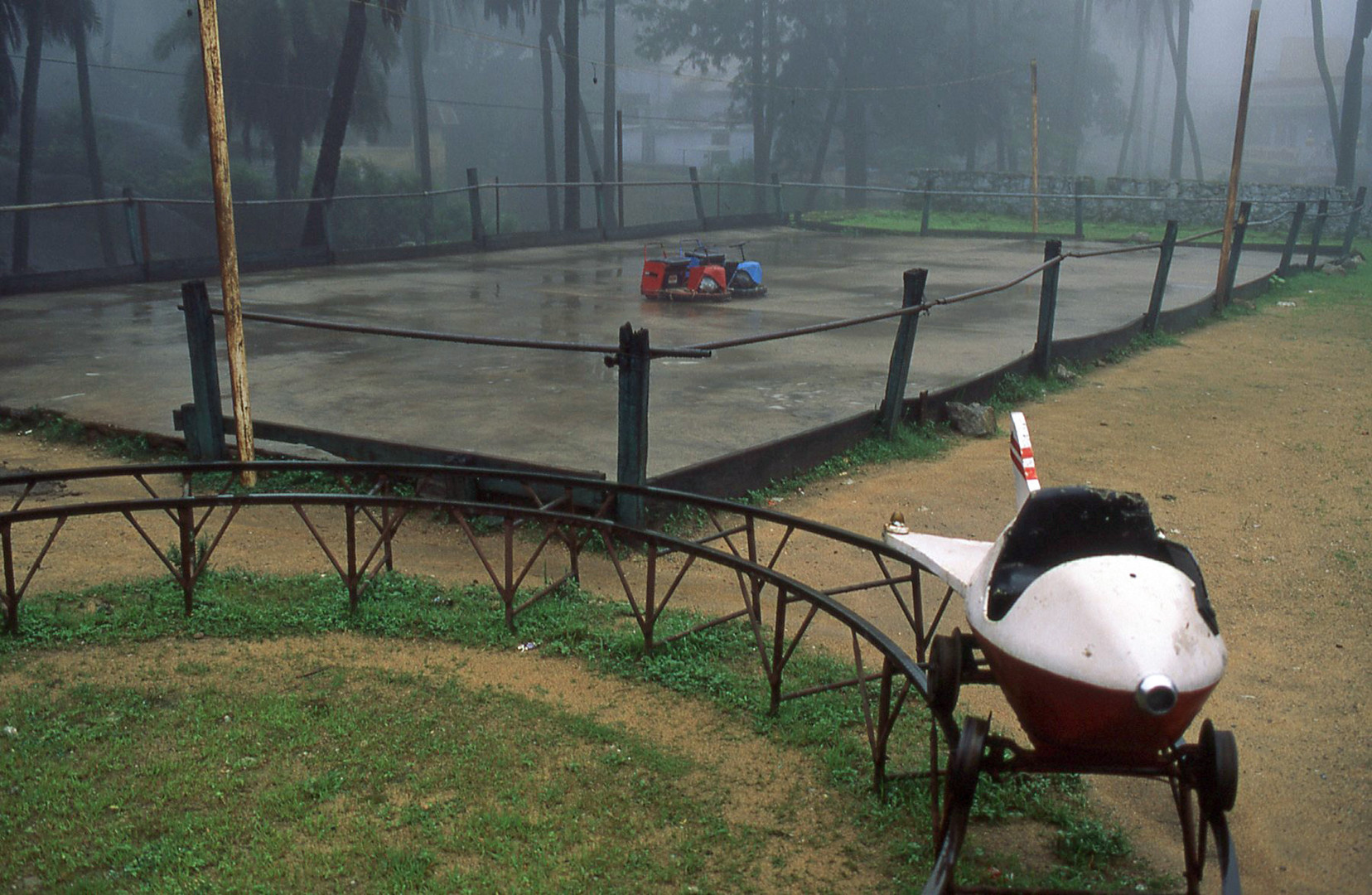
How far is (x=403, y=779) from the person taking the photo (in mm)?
3734

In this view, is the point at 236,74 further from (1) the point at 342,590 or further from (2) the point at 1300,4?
(2) the point at 1300,4

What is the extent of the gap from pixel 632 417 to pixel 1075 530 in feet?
10.3

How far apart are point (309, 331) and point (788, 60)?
104ft

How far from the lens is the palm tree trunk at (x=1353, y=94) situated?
31.9m

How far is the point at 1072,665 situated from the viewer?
252 cm

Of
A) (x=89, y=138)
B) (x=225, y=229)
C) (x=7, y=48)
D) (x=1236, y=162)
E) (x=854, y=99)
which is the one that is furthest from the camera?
(x=854, y=99)

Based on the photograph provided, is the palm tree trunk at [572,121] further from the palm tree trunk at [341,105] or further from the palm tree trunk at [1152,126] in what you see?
the palm tree trunk at [1152,126]

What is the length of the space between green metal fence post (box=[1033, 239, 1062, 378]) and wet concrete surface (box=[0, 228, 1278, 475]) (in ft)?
1.39

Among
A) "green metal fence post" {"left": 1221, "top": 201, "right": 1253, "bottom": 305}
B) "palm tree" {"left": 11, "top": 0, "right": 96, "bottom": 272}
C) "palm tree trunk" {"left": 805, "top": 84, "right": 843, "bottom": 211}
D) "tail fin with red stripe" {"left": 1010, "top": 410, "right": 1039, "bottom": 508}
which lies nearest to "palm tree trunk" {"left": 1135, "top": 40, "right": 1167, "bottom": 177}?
"palm tree trunk" {"left": 805, "top": 84, "right": 843, "bottom": 211}

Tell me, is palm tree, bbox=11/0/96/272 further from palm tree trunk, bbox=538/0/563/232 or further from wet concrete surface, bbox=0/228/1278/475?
palm tree trunk, bbox=538/0/563/232

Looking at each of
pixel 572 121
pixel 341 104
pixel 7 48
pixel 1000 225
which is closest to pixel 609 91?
pixel 572 121

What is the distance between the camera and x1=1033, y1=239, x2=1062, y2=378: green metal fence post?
10.4 meters

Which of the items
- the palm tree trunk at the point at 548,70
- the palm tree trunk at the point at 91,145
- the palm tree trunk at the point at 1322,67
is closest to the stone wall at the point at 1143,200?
the palm tree trunk at the point at 1322,67

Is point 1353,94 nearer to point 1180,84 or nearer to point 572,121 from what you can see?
point 1180,84
